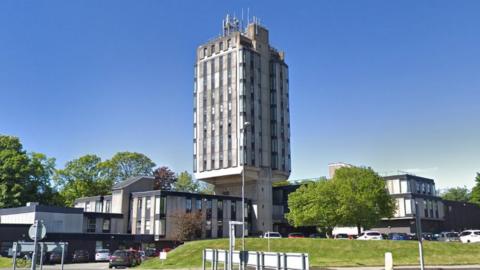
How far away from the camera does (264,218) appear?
90688mm

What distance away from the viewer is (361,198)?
6888cm

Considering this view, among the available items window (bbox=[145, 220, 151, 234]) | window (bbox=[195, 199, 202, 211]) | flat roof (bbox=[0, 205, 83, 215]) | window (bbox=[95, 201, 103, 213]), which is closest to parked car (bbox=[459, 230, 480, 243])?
window (bbox=[195, 199, 202, 211])

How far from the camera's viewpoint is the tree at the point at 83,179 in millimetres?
100312

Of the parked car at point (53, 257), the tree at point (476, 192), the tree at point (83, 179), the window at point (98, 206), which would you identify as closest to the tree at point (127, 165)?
the tree at point (83, 179)

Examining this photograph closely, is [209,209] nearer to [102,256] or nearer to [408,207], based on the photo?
[102,256]

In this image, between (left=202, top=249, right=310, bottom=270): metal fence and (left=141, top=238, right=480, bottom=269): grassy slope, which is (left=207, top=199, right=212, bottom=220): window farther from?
(left=202, top=249, right=310, bottom=270): metal fence

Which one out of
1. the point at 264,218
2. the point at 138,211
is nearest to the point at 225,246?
the point at 138,211

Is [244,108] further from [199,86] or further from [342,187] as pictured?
[342,187]

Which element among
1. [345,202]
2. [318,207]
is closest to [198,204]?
[318,207]

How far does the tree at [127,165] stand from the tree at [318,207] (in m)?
43.5

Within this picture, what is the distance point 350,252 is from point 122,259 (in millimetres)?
21020

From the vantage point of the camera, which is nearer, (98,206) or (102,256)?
(102,256)

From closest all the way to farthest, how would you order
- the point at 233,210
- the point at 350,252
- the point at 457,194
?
the point at 350,252 → the point at 233,210 → the point at 457,194

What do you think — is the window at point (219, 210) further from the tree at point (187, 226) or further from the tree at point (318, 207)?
the tree at point (318, 207)
